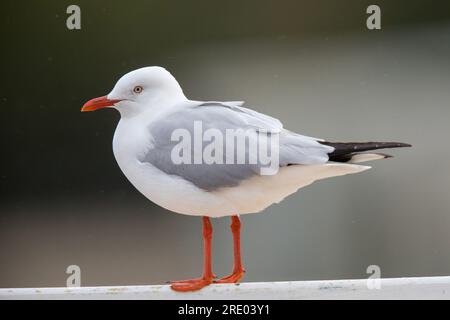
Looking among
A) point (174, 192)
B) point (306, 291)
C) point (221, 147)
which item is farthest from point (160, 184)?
point (306, 291)

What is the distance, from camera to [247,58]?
2811mm

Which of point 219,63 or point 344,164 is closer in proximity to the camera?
point 344,164

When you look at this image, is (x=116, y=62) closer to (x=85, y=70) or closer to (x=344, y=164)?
(x=85, y=70)

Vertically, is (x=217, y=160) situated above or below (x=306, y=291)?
above

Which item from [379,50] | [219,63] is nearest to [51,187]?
[219,63]

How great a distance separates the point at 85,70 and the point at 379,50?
1.06 m

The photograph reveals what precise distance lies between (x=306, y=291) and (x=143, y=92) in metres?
0.49

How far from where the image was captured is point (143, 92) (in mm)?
1505

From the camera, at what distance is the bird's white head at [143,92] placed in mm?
1500

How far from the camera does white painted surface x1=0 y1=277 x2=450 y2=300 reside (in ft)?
4.52

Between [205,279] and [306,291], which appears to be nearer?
[306,291]

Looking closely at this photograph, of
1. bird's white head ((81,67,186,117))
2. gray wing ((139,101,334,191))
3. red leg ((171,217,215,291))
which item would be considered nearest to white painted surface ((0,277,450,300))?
red leg ((171,217,215,291))

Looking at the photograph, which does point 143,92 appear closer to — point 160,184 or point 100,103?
point 100,103

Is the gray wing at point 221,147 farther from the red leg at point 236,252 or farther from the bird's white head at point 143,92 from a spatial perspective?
the red leg at point 236,252
